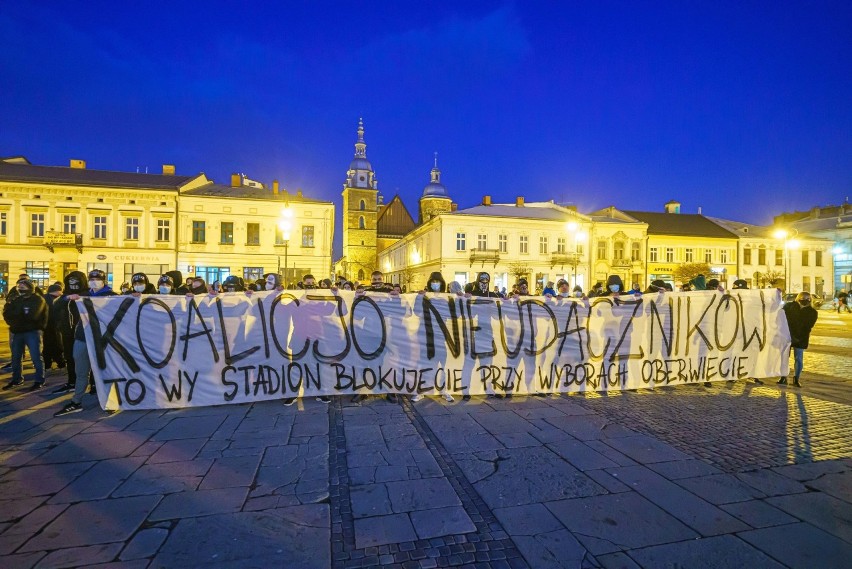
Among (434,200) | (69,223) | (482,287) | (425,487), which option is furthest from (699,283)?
(434,200)

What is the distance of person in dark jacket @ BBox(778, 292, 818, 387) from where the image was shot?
7.45 meters

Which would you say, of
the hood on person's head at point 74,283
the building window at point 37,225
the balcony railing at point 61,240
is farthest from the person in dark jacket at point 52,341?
the building window at point 37,225

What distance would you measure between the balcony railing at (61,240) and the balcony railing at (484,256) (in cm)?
3321

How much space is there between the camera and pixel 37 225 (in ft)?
112

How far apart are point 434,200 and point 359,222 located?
12.7 metres

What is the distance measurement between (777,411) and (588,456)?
11.9 feet

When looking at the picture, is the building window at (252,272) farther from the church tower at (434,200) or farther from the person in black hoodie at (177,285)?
the church tower at (434,200)

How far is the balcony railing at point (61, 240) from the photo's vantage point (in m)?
33.5

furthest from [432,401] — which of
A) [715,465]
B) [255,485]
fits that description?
[715,465]

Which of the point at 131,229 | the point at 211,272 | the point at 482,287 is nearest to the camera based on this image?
the point at 482,287

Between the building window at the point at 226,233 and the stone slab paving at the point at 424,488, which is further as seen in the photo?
the building window at the point at 226,233

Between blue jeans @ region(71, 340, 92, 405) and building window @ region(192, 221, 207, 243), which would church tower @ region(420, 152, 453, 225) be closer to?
building window @ region(192, 221, 207, 243)

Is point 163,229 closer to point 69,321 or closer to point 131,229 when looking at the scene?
point 131,229

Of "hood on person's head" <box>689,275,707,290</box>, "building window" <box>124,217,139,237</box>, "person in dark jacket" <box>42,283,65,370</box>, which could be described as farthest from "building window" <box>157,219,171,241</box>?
"hood on person's head" <box>689,275,707,290</box>
